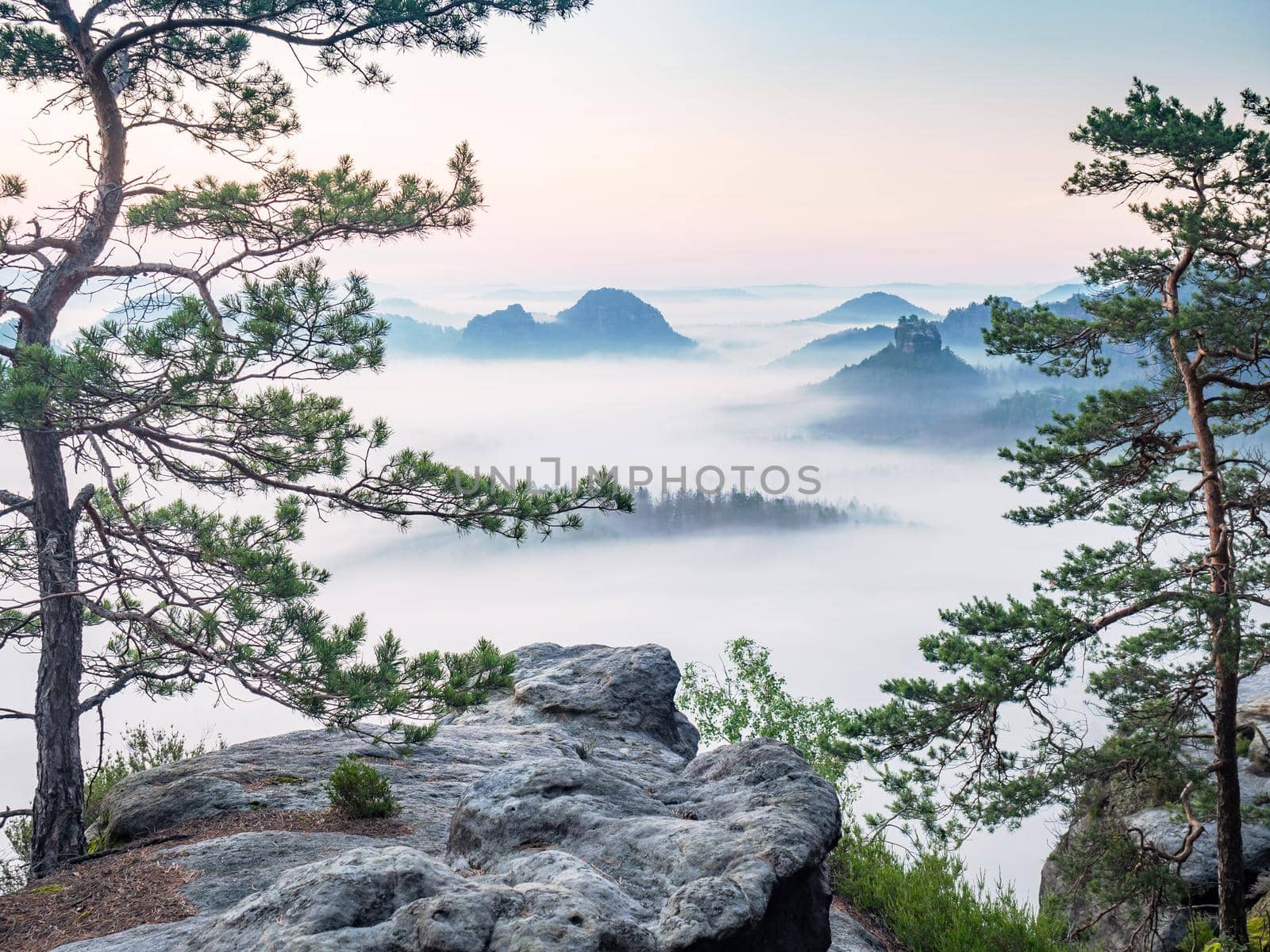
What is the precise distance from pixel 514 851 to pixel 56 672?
5.32m

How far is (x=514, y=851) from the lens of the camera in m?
5.45

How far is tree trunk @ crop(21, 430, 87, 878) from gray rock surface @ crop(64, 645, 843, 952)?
1.37 ft

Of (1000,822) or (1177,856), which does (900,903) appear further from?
(1177,856)

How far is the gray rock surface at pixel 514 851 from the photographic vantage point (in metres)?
4.12

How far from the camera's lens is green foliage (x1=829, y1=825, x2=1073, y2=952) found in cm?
843

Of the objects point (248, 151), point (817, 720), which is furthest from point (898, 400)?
point (248, 151)

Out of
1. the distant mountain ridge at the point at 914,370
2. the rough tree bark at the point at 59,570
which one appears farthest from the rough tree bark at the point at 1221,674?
the distant mountain ridge at the point at 914,370

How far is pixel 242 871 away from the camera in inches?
241

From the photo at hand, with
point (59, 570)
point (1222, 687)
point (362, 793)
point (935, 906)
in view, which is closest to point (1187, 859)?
point (1222, 687)

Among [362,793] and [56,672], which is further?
[56,672]

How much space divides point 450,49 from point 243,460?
453cm

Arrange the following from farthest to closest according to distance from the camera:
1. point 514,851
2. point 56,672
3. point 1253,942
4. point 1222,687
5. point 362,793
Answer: point 1222,687 < point 1253,942 < point 56,672 < point 362,793 < point 514,851

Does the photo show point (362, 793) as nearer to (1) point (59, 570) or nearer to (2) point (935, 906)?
(1) point (59, 570)

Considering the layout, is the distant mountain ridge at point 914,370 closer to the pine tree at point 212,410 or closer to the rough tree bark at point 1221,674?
the rough tree bark at point 1221,674
